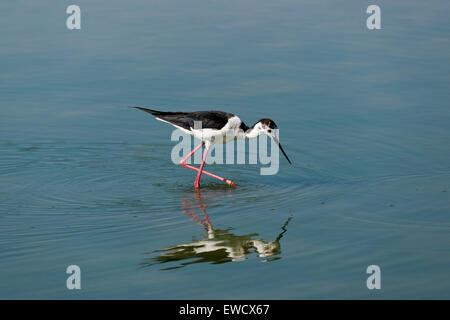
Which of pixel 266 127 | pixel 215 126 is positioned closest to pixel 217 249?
pixel 215 126

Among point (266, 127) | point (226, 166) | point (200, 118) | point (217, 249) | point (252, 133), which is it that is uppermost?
point (200, 118)

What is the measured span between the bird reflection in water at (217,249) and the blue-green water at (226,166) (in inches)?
1.1

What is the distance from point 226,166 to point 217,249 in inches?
137

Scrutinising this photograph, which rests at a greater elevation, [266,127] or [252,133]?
[266,127]

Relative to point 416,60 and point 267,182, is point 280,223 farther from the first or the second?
point 416,60

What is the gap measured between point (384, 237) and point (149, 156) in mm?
4463

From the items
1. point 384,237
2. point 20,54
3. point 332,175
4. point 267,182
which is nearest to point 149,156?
point 267,182

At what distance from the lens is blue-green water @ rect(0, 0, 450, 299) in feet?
25.6

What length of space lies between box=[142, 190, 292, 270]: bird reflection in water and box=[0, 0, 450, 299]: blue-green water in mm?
27

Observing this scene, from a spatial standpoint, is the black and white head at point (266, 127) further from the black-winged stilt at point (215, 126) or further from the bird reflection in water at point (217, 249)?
the bird reflection in water at point (217, 249)

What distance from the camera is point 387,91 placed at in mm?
14203

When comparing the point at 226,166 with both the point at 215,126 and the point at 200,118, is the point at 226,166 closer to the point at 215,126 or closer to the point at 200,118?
the point at 215,126

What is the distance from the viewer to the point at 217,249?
8.52m

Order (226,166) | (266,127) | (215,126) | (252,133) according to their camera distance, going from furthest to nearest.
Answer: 1. (226,166)
2. (252,133)
3. (266,127)
4. (215,126)
